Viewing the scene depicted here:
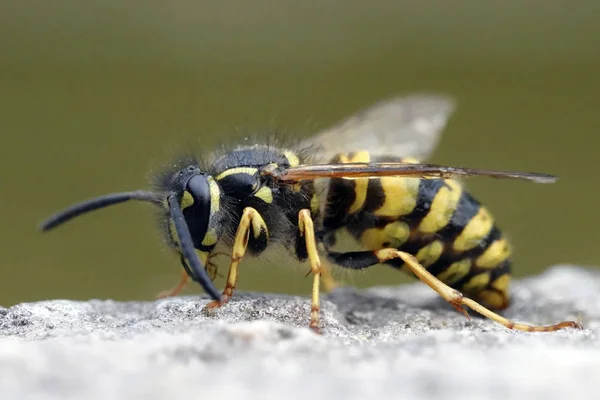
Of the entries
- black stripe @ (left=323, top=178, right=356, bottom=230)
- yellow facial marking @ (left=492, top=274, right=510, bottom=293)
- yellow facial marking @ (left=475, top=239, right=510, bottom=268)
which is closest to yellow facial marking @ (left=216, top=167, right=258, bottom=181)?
black stripe @ (left=323, top=178, right=356, bottom=230)

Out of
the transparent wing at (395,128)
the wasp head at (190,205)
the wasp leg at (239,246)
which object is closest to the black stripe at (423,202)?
the transparent wing at (395,128)

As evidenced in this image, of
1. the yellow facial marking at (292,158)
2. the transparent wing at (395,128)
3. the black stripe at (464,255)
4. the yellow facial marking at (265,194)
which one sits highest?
the transparent wing at (395,128)

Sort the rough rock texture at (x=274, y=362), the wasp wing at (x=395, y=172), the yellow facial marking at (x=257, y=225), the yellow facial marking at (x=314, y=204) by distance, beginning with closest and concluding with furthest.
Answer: the rough rock texture at (x=274, y=362) < the wasp wing at (x=395, y=172) < the yellow facial marking at (x=257, y=225) < the yellow facial marking at (x=314, y=204)

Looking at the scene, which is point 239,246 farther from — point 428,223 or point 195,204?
point 428,223

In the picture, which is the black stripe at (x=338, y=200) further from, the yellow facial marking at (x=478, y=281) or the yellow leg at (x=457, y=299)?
the yellow facial marking at (x=478, y=281)

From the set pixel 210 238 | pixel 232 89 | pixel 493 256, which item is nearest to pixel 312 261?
pixel 210 238

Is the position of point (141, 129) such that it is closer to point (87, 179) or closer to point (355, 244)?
point (87, 179)
